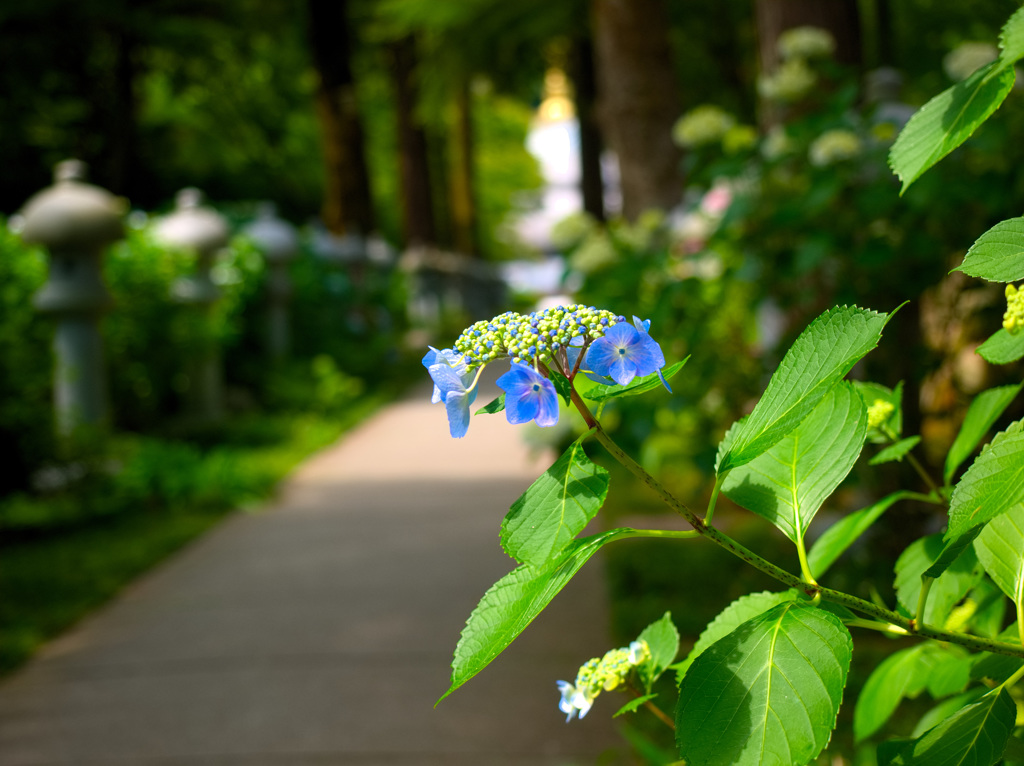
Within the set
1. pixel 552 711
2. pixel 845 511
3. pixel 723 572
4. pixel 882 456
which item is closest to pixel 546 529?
pixel 882 456

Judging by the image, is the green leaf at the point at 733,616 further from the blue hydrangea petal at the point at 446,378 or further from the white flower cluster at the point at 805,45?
the white flower cluster at the point at 805,45

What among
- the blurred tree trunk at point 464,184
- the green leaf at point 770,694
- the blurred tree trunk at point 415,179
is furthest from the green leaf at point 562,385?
the blurred tree trunk at point 464,184

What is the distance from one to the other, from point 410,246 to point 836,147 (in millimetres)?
15096

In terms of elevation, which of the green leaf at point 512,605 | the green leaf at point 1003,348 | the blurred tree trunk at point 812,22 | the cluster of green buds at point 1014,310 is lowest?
the green leaf at point 512,605

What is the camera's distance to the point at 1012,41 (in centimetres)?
81

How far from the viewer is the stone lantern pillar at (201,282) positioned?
782cm

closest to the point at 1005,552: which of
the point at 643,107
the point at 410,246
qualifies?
the point at 643,107

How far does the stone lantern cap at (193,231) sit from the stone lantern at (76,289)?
5.29 ft

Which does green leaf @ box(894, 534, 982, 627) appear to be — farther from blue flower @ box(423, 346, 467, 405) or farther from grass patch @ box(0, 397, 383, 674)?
grass patch @ box(0, 397, 383, 674)

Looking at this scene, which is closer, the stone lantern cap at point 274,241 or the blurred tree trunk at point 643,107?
the blurred tree trunk at point 643,107

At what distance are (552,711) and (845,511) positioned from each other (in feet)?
4.82

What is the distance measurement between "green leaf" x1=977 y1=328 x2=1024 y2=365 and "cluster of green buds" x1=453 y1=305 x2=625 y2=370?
0.37 meters

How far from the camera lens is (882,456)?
3.50 ft

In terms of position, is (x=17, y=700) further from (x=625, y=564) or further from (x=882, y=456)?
(x=882, y=456)
